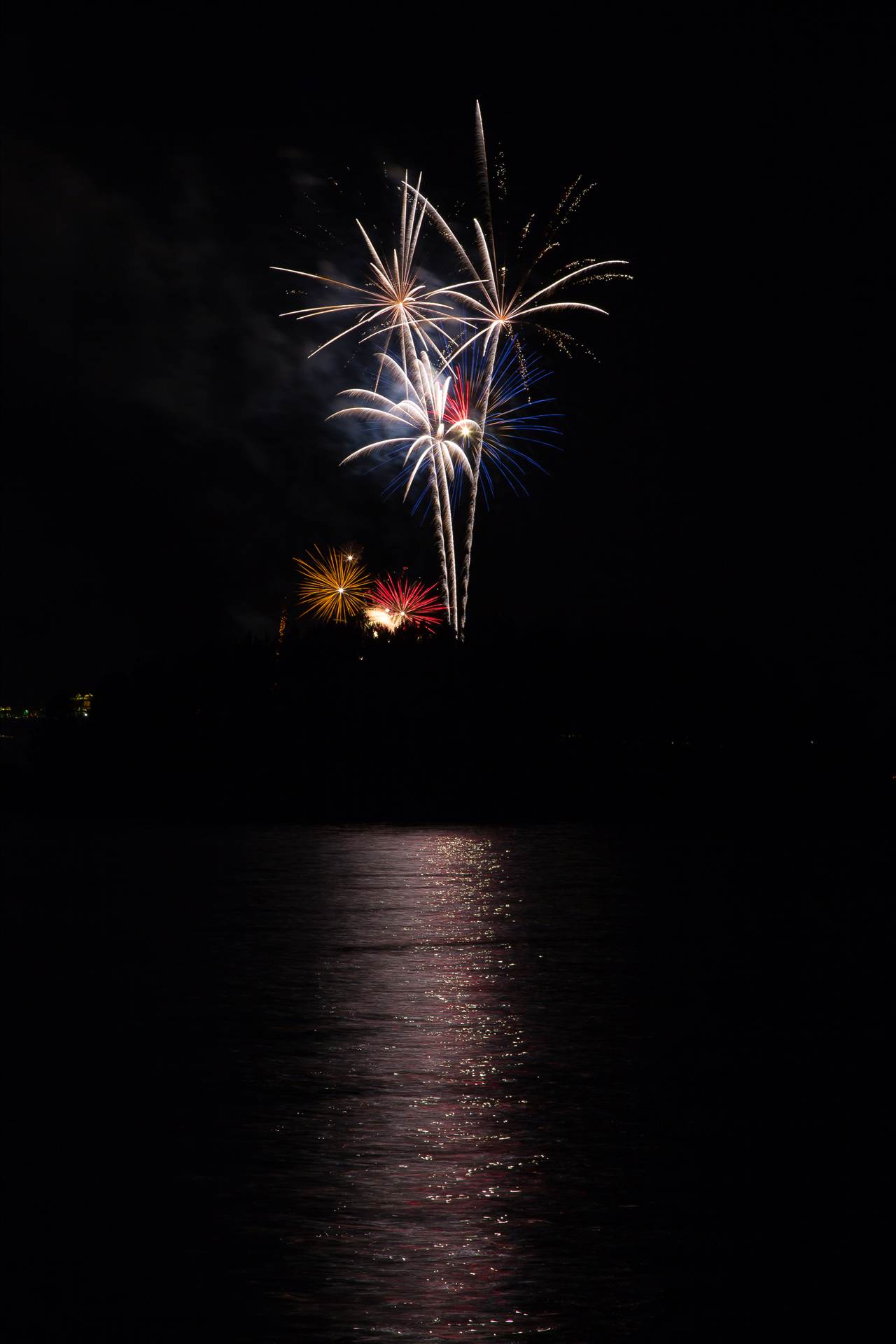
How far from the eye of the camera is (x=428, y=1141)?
684 centimetres

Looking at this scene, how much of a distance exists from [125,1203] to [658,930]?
29.8ft

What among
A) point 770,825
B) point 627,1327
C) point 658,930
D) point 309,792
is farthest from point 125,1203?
point 309,792

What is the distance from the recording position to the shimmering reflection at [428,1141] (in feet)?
16.0

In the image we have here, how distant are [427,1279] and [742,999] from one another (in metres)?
6.05

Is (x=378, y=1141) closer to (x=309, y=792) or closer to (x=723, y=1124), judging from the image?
Answer: (x=723, y=1124)

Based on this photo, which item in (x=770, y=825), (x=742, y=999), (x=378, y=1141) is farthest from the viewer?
(x=770, y=825)

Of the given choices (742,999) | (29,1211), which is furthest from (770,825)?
(29,1211)

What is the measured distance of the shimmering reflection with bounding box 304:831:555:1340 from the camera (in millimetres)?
4875

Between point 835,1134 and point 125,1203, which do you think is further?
point 835,1134

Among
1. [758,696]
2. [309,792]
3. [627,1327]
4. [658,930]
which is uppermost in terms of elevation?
[758,696]

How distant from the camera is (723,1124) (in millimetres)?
7184

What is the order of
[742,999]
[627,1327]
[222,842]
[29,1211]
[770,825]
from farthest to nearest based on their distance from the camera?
[770,825] → [222,842] → [742,999] → [29,1211] → [627,1327]

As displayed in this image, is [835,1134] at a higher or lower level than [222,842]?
lower

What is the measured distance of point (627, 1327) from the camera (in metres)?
4.63
